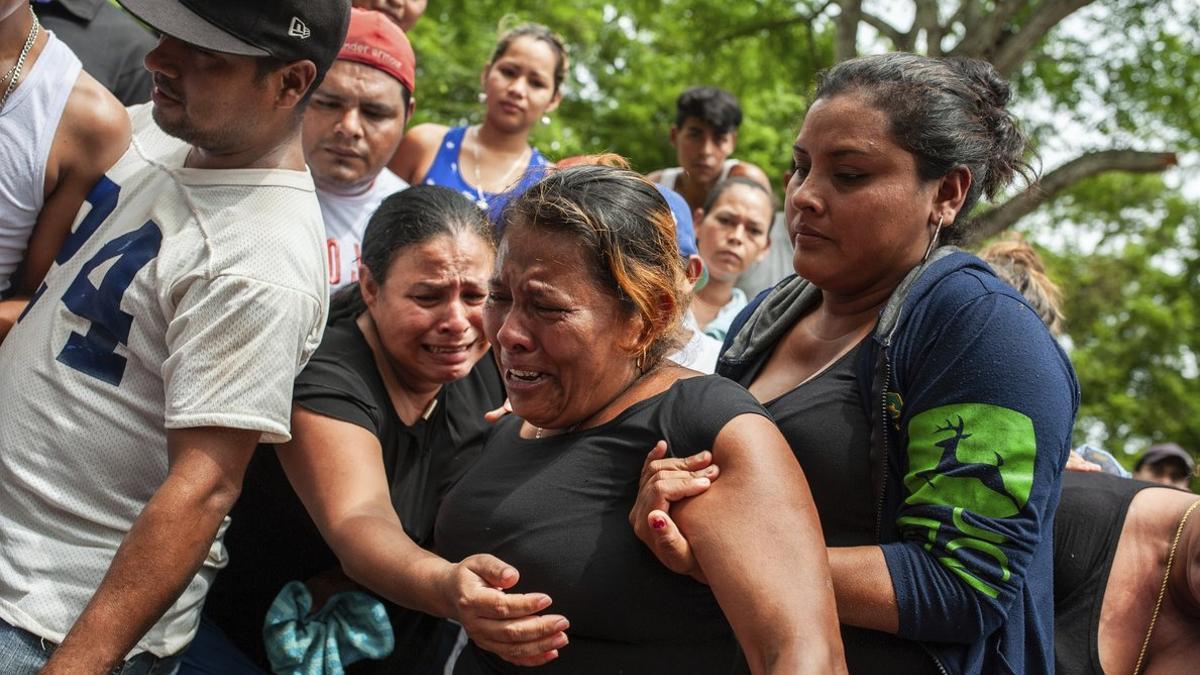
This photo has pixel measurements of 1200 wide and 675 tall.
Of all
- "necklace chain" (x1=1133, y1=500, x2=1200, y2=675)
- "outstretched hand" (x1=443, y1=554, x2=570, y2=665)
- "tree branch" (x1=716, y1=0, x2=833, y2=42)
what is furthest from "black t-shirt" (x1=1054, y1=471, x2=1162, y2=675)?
"tree branch" (x1=716, y1=0, x2=833, y2=42)

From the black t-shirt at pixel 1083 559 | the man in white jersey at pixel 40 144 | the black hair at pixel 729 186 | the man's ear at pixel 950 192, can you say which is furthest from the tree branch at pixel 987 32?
the man in white jersey at pixel 40 144

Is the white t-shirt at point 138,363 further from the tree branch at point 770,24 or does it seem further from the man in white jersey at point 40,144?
the tree branch at point 770,24

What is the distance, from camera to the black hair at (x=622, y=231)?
2.44 meters

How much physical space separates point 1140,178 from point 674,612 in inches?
801

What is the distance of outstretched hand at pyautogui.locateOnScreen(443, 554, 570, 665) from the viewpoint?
2184 mm

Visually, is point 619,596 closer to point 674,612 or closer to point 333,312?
point 674,612

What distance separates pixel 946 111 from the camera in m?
2.52

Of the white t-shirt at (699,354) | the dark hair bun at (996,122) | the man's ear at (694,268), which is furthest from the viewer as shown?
the white t-shirt at (699,354)

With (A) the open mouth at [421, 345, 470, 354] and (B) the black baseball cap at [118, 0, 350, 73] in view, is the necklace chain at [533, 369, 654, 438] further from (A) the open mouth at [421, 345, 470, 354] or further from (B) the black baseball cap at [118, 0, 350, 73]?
(B) the black baseball cap at [118, 0, 350, 73]

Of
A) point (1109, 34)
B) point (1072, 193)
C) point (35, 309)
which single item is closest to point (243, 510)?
point (35, 309)

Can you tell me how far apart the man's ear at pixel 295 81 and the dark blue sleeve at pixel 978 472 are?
4.68 feet

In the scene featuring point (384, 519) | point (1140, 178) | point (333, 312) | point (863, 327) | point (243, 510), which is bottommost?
point (1140, 178)

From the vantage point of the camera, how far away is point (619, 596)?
7.51 feet

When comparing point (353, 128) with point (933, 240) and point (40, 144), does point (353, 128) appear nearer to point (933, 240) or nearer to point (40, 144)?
point (40, 144)
